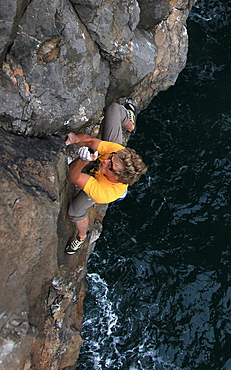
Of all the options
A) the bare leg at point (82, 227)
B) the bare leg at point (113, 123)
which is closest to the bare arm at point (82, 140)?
the bare leg at point (113, 123)

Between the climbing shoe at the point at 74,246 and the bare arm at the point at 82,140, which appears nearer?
the bare arm at the point at 82,140

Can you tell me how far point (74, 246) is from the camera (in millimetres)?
7082

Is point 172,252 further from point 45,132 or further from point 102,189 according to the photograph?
point 45,132

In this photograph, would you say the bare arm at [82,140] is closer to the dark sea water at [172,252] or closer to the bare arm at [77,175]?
the bare arm at [77,175]

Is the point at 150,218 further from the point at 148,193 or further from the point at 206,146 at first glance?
the point at 206,146

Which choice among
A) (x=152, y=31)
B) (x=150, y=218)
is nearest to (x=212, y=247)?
(x=150, y=218)

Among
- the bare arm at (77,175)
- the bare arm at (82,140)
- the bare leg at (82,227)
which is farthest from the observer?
the bare leg at (82,227)

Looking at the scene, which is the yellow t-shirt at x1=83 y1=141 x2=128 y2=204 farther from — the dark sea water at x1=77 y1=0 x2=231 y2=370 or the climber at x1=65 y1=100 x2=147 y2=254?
the dark sea water at x1=77 y1=0 x2=231 y2=370

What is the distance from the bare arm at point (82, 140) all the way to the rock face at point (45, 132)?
0.17 metres

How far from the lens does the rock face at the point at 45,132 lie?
199 inches

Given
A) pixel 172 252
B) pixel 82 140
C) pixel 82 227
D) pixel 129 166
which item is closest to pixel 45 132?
pixel 82 140

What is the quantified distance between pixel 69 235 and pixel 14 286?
2.11 metres

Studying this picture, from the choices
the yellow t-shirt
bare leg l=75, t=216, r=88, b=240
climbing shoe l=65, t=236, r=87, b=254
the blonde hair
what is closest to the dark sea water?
climbing shoe l=65, t=236, r=87, b=254

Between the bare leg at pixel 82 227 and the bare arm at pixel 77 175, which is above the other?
the bare arm at pixel 77 175
